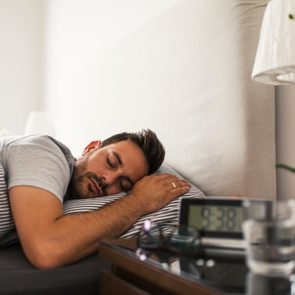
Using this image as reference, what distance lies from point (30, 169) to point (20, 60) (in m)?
2.73

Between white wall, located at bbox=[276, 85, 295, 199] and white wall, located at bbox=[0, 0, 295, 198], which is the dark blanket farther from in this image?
white wall, located at bbox=[0, 0, 295, 198]

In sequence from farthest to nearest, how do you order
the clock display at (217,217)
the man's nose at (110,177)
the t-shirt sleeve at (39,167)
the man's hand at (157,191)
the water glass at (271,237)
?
the man's nose at (110,177)
the man's hand at (157,191)
the t-shirt sleeve at (39,167)
the clock display at (217,217)
the water glass at (271,237)

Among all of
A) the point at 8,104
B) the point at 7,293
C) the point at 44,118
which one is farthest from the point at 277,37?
the point at 8,104

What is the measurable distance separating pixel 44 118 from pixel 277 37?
2.21 m

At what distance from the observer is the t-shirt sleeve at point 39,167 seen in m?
0.99

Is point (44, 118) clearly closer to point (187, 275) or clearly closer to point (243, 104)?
point (243, 104)

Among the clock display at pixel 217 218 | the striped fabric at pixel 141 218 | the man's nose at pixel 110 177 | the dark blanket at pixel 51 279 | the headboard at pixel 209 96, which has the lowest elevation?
the dark blanket at pixel 51 279

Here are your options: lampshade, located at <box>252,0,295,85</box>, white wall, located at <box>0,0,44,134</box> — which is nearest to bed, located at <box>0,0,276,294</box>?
lampshade, located at <box>252,0,295,85</box>

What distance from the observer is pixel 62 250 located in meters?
→ 0.90

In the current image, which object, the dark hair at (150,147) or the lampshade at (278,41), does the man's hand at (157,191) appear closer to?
the dark hair at (150,147)

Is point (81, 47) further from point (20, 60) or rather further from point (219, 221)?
point (219, 221)

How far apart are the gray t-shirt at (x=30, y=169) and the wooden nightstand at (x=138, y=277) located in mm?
272

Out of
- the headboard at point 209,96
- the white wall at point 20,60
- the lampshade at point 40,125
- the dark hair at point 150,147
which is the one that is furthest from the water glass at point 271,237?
the white wall at point 20,60

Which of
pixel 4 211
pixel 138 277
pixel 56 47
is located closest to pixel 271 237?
pixel 138 277
